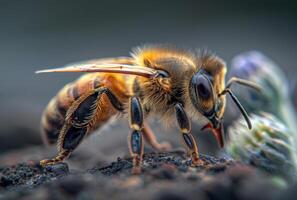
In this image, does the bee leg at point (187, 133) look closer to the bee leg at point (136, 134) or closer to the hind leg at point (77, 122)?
the bee leg at point (136, 134)

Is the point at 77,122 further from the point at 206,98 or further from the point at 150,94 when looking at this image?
the point at 206,98

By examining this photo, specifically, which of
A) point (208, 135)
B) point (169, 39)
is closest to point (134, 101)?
point (208, 135)

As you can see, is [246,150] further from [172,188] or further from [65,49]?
[65,49]

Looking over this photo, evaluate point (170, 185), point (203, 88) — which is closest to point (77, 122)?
point (203, 88)

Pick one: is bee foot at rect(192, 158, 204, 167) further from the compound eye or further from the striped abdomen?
the striped abdomen

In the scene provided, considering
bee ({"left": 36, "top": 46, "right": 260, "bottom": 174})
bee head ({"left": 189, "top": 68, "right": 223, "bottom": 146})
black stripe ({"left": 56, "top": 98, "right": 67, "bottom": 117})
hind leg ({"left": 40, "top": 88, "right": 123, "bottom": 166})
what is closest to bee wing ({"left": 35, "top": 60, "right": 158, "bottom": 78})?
bee ({"left": 36, "top": 46, "right": 260, "bottom": 174})

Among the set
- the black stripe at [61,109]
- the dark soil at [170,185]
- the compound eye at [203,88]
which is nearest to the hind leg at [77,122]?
the black stripe at [61,109]

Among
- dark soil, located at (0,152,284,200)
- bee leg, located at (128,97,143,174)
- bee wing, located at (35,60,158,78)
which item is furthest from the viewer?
bee wing, located at (35,60,158,78)
